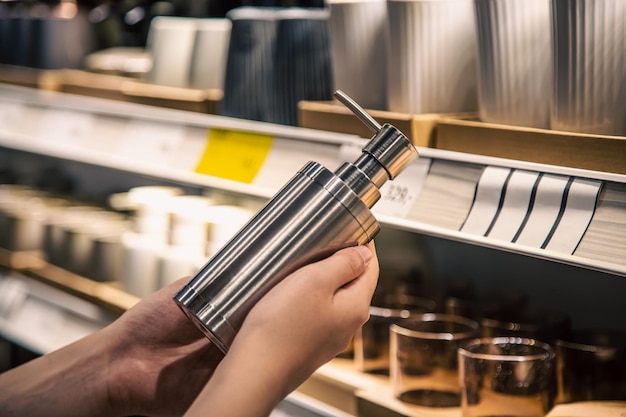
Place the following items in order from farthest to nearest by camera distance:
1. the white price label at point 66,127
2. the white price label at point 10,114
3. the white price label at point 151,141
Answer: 1. the white price label at point 10,114
2. the white price label at point 66,127
3. the white price label at point 151,141

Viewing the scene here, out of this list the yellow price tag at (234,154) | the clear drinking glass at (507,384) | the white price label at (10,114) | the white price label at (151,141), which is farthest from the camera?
the white price label at (10,114)

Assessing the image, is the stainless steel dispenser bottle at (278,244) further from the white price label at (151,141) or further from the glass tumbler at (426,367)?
the white price label at (151,141)

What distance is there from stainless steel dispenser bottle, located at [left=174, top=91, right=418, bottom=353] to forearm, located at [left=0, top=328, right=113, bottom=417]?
30 centimetres

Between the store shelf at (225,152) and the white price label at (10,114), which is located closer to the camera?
the store shelf at (225,152)

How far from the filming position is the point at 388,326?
3.93ft

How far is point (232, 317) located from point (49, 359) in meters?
0.41

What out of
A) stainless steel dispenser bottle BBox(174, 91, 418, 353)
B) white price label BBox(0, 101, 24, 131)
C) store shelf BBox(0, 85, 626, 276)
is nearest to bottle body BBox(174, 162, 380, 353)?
stainless steel dispenser bottle BBox(174, 91, 418, 353)

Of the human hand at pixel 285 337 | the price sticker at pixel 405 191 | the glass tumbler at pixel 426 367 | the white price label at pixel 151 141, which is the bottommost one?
the glass tumbler at pixel 426 367

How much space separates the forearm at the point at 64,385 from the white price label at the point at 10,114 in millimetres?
897

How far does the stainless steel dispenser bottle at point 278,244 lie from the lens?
0.76 meters

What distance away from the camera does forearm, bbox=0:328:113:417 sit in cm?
102

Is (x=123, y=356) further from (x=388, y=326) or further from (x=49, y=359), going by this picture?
(x=388, y=326)

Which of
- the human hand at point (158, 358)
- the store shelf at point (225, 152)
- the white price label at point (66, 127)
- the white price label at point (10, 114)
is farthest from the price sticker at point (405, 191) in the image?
the white price label at point (10, 114)

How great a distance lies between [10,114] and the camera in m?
1.88
